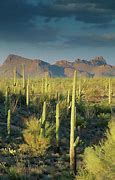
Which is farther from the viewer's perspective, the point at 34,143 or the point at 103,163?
the point at 34,143

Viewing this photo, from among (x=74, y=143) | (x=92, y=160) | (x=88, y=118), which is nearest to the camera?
(x=92, y=160)

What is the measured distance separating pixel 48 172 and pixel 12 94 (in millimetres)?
15707

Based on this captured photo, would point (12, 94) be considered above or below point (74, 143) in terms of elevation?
above

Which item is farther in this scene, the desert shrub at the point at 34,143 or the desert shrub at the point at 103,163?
the desert shrub at the point at 34,143

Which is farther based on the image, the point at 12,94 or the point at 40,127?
the point at 12,94

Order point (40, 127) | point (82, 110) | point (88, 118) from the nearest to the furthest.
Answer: point (40, 127)
point (88, 118)
point (82, 110)

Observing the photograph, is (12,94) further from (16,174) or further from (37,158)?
(16,174)

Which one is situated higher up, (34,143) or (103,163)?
(103,163)

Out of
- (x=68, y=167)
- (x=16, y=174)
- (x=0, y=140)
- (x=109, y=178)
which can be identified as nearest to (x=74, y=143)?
(x=68, y=167)

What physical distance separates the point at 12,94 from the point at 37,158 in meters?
13.7

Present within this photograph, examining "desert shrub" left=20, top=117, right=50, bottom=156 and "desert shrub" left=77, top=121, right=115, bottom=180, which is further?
"desert shrub" left=20, top=117, right=50, bottom=156

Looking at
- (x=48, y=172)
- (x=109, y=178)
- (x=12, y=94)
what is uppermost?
(x=12, y=94)

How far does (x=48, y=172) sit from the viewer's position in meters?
20.1

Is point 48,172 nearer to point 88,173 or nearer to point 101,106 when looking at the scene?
point 88,173
